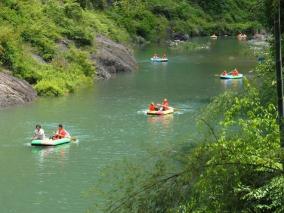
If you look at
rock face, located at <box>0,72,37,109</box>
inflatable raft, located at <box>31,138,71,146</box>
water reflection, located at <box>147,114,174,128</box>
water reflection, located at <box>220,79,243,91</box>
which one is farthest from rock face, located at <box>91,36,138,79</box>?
inflatable raft, located at <box>31,138,71,146</box>

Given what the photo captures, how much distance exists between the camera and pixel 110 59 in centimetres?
5797

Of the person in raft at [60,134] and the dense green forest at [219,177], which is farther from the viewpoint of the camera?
the person in raft at [60,134]

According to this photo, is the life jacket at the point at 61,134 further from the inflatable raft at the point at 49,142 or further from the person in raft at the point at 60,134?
the inflatable raft at the point at 49,142

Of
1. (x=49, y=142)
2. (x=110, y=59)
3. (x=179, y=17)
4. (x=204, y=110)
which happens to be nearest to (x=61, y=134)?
(x=49, y=142)

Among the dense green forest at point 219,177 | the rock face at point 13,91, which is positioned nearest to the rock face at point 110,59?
the rock face at point 13,91

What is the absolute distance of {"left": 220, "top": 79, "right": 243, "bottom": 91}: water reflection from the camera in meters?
48.9

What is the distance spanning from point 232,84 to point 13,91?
17088 millimetres

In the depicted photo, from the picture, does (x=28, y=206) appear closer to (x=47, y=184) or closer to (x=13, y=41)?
(x=47, y=184)

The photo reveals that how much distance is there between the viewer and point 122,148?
29.3m

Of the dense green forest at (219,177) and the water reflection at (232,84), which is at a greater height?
the dense green forest at (219,177)

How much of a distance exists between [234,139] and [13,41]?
37345 millimetres

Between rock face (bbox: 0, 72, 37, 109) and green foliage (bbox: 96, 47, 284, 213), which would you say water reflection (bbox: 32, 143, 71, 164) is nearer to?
rock face (bbox: 0, 72, 37, 109)

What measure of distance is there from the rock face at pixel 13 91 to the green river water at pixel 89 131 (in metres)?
0.73

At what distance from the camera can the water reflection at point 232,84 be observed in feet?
160
